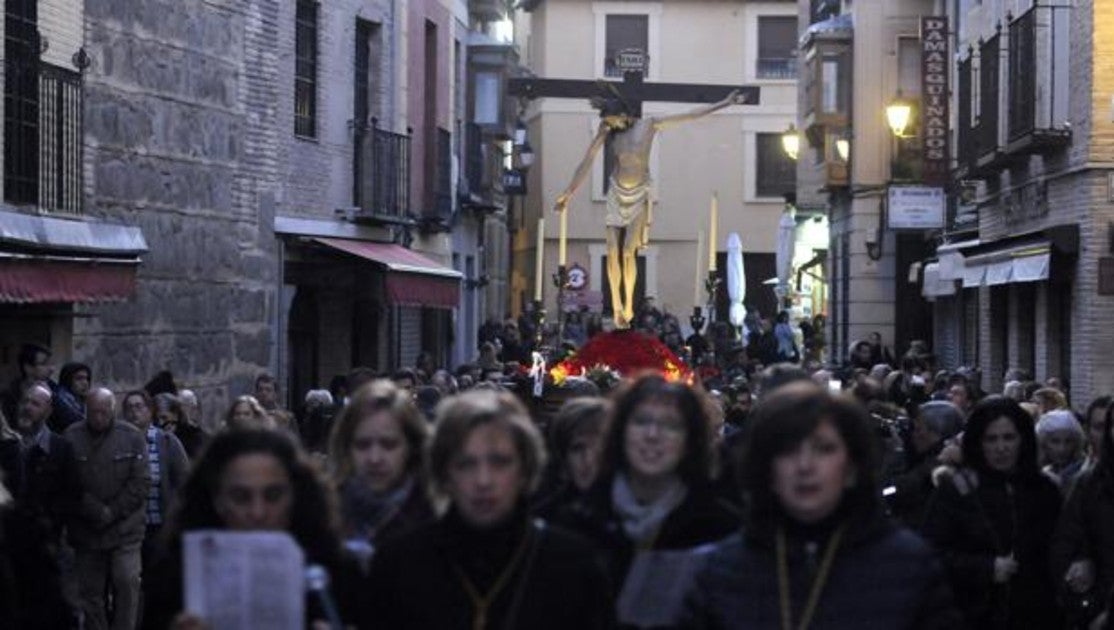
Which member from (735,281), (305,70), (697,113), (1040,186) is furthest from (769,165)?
(305,70)

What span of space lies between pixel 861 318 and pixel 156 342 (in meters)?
21.0

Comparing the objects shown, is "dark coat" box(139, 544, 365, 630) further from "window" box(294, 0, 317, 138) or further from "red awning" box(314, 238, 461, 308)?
"window" box(294, 0, 317, 138)

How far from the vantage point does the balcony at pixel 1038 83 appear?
25.7 m

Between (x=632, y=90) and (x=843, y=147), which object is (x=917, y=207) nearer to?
(x=843, y=147)

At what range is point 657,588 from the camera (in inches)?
263

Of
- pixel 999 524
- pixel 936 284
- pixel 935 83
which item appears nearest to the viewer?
pixel 999 524

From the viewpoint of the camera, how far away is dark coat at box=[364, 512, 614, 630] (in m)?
5.96

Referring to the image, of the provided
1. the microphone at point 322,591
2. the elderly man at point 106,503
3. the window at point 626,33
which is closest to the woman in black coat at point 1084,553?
the microphone at point 322,591

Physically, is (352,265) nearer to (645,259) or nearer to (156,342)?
(156,342)

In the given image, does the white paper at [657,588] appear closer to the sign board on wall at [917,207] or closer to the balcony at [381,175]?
the balcony at [381,175]

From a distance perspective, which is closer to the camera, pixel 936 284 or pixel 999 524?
pixel 999 524

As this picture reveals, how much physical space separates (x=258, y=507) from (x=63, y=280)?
11.7 m

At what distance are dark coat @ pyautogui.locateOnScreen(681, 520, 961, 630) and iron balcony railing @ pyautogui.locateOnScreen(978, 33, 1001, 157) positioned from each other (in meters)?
23.2

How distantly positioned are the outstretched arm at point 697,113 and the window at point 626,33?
2876cm
